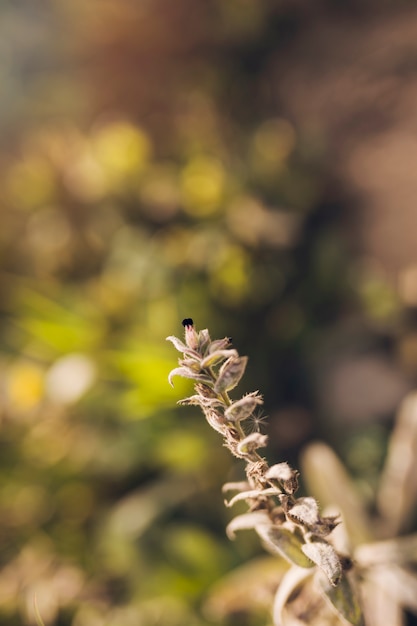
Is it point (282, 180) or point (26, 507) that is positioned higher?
point (282, 180)

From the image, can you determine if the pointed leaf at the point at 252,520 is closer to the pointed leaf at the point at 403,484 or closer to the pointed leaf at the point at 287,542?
the pointed leaf at the point at 287,542

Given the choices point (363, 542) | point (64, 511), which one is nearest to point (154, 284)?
point (64, 511)

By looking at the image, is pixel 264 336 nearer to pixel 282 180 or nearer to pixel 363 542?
pixel 282 180

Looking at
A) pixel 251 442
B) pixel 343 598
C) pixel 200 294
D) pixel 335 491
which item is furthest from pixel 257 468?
pixel 200 294

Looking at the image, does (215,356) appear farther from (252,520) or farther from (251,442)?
(252,520)

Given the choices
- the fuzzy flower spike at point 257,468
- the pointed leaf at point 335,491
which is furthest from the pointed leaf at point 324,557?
the pointed leaf at point 335,491
